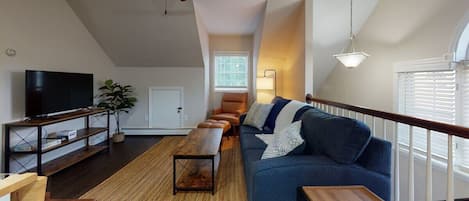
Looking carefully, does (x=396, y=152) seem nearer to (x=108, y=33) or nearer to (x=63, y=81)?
(x=63, y=81)

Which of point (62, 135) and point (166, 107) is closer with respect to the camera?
point (62, 135)

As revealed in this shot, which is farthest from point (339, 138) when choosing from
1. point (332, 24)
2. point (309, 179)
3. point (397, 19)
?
point (332, 24)

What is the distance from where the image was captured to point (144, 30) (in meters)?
5.33

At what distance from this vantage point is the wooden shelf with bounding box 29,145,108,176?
378 centimetres

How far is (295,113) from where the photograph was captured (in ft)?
11.1

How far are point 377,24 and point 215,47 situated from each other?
382cm

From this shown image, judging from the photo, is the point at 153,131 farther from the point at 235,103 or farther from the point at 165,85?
the point at 235,103

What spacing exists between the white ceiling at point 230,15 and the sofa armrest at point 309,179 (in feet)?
11.0

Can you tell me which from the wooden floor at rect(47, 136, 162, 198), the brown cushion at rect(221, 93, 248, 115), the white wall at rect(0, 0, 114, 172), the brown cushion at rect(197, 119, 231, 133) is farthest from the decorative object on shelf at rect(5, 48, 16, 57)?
the brown cushion at rect(221, 93, 248, 115)

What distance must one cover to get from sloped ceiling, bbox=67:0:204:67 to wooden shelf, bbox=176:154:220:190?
259cm

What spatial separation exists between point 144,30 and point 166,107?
1929 mm

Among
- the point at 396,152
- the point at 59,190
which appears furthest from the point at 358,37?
the point at 59,190

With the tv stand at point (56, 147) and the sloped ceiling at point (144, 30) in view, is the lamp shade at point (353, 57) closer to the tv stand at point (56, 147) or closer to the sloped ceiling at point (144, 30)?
the sloped ceiling at point (144, 30)

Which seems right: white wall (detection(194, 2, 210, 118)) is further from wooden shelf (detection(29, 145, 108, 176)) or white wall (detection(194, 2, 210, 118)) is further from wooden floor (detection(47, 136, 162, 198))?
wooden shelf (detection(29, 145, 108, 176))
